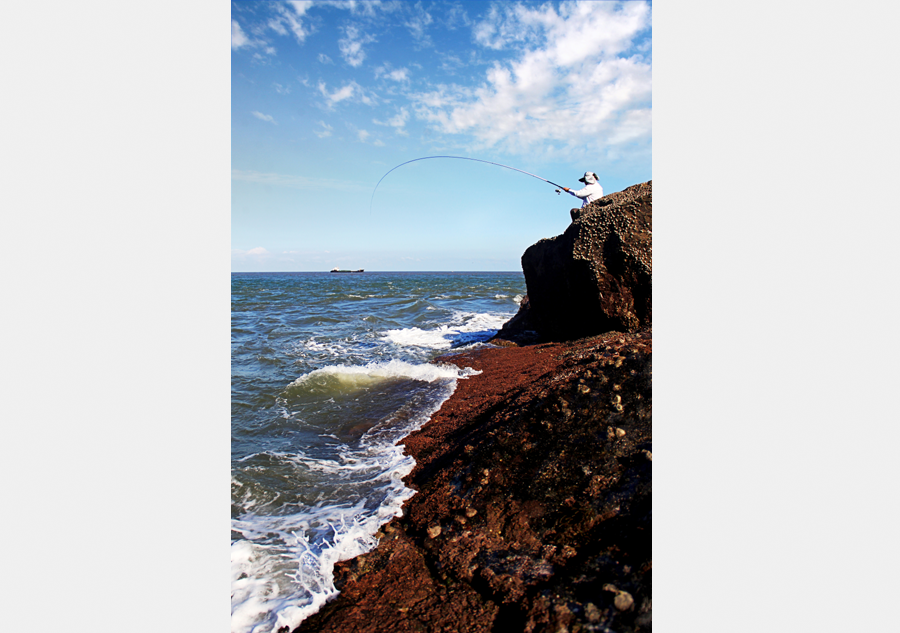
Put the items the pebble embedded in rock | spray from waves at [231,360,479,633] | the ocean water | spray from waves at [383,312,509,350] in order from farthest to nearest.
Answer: spray from waves at [383,312,509,350] → the ocean water → spray from waves at [231,360,479,633] → the pebble embedded in rock

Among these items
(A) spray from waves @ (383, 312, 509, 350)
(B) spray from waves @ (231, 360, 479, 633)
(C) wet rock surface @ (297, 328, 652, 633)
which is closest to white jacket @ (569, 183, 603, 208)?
(C) wet rock surface @ (297, 328, 652, 633)

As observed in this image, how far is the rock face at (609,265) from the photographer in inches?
269

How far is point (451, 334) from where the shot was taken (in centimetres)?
1330

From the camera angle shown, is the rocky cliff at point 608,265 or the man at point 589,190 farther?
the man at point 589,190

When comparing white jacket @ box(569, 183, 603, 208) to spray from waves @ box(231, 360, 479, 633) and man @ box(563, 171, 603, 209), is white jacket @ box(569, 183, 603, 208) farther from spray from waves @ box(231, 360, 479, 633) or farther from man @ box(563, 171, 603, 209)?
spray from waves @ box(231, 360, 479, 633)

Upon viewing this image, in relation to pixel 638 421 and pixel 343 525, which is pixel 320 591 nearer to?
pixel 343 525

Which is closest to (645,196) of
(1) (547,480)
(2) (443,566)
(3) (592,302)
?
(3) (592,302)

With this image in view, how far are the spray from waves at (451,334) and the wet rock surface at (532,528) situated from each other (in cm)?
754

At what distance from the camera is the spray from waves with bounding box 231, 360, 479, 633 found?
261cm

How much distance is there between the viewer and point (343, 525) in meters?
3.38

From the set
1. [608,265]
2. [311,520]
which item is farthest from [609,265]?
[311,520]

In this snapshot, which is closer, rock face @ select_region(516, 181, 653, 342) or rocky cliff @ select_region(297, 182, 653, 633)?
rocky cliff @ select_region(297, 182, 653, 633)

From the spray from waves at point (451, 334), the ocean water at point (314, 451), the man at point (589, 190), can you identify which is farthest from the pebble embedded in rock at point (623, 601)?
the spray from waves at point (451, 334)

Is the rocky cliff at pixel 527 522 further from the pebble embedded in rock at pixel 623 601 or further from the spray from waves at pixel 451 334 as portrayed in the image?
the spray from waves at pixel 451 334
